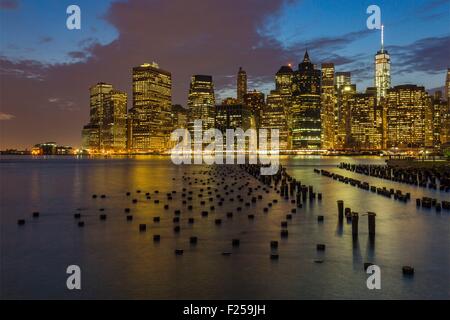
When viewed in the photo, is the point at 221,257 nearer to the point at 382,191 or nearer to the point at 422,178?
the point at 382,191

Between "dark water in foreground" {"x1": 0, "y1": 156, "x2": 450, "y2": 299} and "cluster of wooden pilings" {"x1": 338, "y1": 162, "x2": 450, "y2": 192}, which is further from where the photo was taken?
"cluster of wooden pilings" {"x1": 338, "y1": 162, "x2": 450, "y2": 192}

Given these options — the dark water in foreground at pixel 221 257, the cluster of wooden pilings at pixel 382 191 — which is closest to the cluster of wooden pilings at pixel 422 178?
the cluster of wooden pilings at pixel 382 191

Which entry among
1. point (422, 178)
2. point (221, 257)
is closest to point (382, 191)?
point (422, 178)

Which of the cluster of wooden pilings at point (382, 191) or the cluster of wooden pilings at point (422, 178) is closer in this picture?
the cluster of wooden pilings at point (382, 191)

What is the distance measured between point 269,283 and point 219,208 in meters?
21.2

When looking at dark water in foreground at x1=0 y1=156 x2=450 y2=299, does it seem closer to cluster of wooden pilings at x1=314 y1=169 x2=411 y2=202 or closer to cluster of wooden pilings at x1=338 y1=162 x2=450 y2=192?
cluster of wooden pilings at x1=314 y1=169 x2=411 y2=202

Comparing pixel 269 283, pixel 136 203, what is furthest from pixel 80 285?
pixel 136 203

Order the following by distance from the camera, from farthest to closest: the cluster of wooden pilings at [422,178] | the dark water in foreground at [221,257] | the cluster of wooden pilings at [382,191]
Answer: the cluster of wooden pilings at [422,178] → the cluster of wooden pilings at [382,191] → the dark water in foreground at [221,257]

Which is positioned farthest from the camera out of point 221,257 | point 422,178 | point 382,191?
point 422,178

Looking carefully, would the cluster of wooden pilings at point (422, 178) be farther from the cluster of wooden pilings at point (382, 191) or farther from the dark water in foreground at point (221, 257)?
the dark water in foreground at point (221, 257)

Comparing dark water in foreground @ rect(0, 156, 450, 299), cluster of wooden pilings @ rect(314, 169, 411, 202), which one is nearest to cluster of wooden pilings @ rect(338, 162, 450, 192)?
cluster of wooden pilings @ rect(314, 169, 411, 202)

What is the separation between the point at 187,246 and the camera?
23344 millimetres
